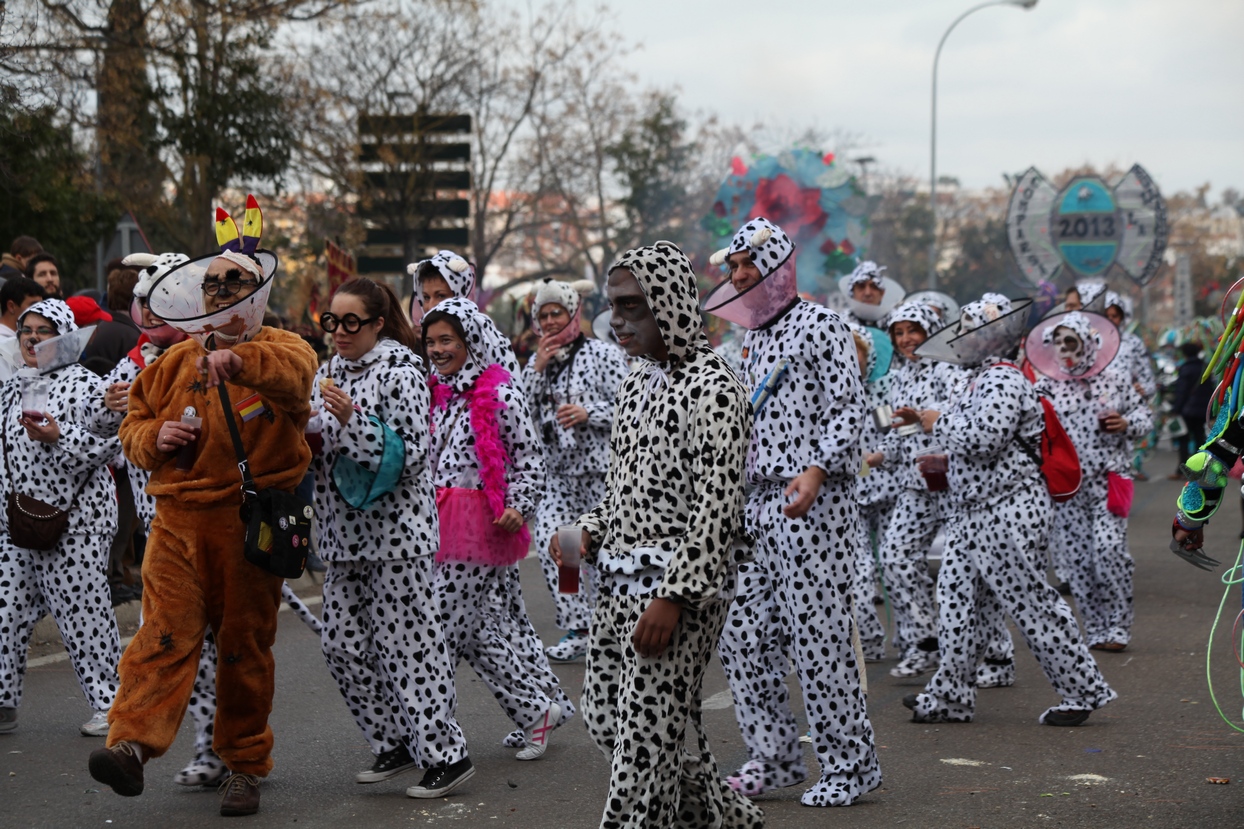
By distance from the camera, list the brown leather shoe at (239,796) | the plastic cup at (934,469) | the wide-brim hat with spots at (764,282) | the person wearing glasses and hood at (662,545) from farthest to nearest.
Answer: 1. the plastic cup at (934,469)
2. the wide-brim hat with spots at (764,282)
3. the brown leather shoe at (239,796)
4. the person wearing glasses and hood at (662,545)

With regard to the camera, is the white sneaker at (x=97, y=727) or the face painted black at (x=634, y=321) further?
the white sneaker at (x=97, y=727)

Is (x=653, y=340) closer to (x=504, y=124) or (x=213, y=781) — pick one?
(x=213, y=781)

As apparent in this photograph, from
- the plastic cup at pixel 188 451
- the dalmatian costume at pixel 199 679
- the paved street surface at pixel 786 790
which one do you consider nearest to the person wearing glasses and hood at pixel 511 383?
the paved street surface at pixel 786 790

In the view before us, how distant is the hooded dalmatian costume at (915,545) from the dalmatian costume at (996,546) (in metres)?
1.10

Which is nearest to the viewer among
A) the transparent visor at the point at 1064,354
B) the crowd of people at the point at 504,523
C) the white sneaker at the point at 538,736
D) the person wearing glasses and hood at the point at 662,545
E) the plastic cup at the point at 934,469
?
the person wearing glasses and hood at the point at 662,545

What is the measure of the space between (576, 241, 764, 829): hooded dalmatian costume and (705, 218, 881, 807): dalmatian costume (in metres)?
1.32

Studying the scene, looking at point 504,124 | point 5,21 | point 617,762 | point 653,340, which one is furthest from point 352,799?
point 504,124

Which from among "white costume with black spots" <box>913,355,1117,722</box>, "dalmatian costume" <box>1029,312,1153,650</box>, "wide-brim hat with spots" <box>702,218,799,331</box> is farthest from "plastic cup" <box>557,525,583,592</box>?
"dalmatian costume" <box>1029,312,1153,650</box>

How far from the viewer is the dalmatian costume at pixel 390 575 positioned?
586cm

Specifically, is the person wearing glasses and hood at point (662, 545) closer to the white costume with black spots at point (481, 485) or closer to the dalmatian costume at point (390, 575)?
the dalmatian costume at point (390, 575)

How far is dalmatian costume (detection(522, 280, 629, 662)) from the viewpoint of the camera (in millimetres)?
9250

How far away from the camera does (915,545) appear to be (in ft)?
28.9

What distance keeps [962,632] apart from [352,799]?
3.13 meters

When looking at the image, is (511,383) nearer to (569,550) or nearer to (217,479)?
(217,479)
